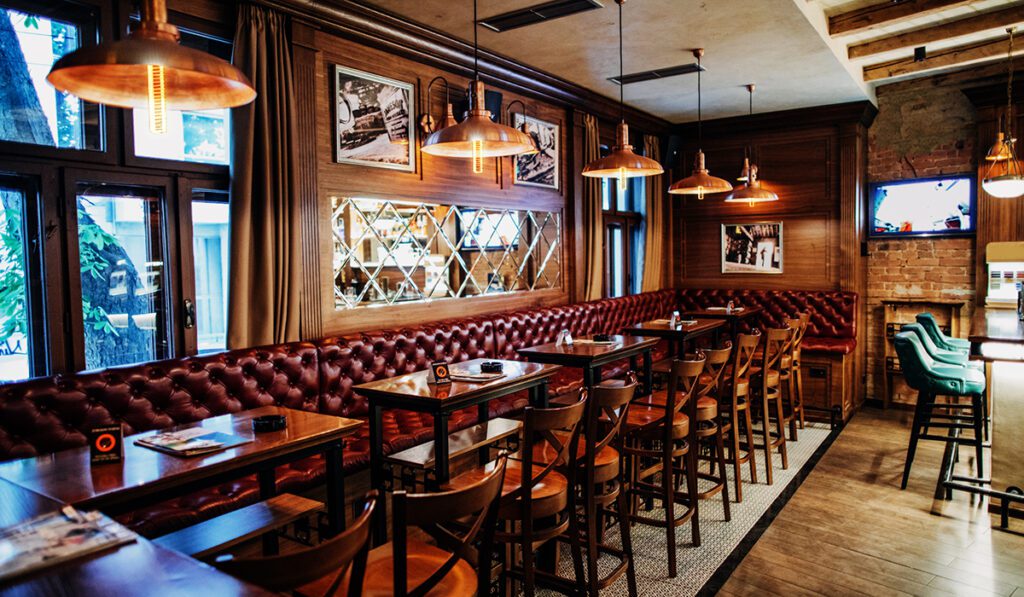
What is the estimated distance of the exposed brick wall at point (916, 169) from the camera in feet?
22.1

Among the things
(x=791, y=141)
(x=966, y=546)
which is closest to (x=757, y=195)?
(x=791, y=141)

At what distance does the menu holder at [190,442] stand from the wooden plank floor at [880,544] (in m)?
2.36

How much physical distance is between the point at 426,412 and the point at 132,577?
5.33 feet

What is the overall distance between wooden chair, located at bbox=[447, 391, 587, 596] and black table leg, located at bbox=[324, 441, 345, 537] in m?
0.45

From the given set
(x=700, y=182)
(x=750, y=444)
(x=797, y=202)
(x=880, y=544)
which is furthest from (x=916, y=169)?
(x=880, y=544)

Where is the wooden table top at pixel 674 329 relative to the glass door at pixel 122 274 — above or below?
below

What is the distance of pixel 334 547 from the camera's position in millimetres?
1363

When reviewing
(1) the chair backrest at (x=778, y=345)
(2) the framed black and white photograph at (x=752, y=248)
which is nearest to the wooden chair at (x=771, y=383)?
(1) the chair backrest at (x=778, y=345)

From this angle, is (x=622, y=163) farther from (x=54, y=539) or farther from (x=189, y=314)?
(x=54, y=539)

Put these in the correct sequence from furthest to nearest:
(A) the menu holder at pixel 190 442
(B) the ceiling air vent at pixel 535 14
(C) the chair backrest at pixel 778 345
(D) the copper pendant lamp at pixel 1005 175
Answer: (D) the copper pendant lamp at pixel 1005 175 < (C) the chair backrest at pixel 778 345 < (B) the ceiling air vent at pixel 535 14 < (A) the menu holder at pixel 190 442

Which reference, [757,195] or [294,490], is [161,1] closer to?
[294,490]

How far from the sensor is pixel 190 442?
7.71 feet

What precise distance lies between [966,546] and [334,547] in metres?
3.75

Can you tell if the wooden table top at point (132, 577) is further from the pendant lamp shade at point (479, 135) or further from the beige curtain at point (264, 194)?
the beige curtain at point (264, 194)
